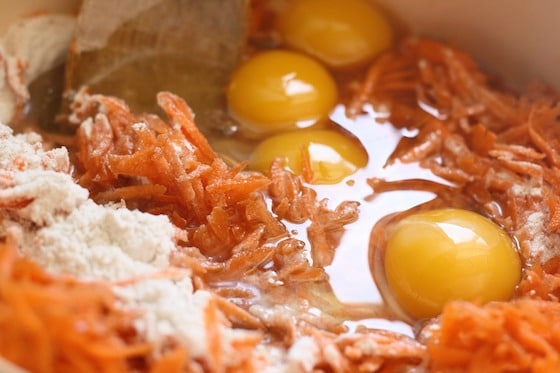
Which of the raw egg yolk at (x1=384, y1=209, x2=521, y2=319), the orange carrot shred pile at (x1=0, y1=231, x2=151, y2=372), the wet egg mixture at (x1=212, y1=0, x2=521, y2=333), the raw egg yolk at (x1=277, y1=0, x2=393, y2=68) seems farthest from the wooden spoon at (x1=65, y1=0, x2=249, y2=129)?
the orange carrot shred pile at (x1=0, y1=231, x2=151, y2=372)

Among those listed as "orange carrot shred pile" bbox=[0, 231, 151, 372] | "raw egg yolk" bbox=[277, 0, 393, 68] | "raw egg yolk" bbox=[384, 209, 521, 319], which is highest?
"raw egg yolk" bbox=[277, 0, 393, 68]

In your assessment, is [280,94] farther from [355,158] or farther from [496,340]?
[496,340]

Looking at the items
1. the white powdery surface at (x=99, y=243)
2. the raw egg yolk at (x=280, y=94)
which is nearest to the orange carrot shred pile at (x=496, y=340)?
the white powdery surface at (x=99, y=243)

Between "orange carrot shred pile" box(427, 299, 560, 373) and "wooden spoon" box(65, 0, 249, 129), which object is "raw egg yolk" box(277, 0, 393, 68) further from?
"orange carrot shred pile" box(427, 299, 560, 373)

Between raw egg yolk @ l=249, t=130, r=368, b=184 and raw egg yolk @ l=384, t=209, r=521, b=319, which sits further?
raw egg yolk @ l=249, t=130, r=368, b=184

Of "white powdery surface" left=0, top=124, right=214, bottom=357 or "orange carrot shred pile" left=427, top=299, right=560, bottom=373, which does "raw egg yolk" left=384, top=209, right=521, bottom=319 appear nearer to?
"orange carrot shred pile" left=427, top=299, right=560, bottom=373

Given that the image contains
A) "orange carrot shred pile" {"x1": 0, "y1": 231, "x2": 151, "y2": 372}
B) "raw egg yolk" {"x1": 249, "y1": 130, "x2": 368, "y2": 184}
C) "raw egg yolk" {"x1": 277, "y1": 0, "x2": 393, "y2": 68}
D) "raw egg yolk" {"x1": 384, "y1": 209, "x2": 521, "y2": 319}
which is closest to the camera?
"orange carrot shred pile" {"x1": 0, "y1": 231, "x2": 151, "y2": 372}

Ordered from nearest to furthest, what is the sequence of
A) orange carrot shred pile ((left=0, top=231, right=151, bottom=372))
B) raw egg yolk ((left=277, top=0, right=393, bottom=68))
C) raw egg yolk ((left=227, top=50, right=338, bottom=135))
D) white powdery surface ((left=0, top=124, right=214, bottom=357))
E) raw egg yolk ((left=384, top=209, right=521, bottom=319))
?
1. orange carrot shred pile ((left=0, top=231, right=151, bottom=372))
2. white powdery surface ((left=0, top=124, right=214, bottom=357))
3. raw egg yolk ((left=384, top=209, right=521, bottom=319))
4. raw egg yolk ((left=227, top=50, right=338, bottom=135))
5. raw egg yolk ((left=277, top=0, right=393, bottom=68))

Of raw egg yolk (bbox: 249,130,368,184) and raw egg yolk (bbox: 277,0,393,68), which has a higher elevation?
raw egg yolk (bbox: 277,0,393,68)
